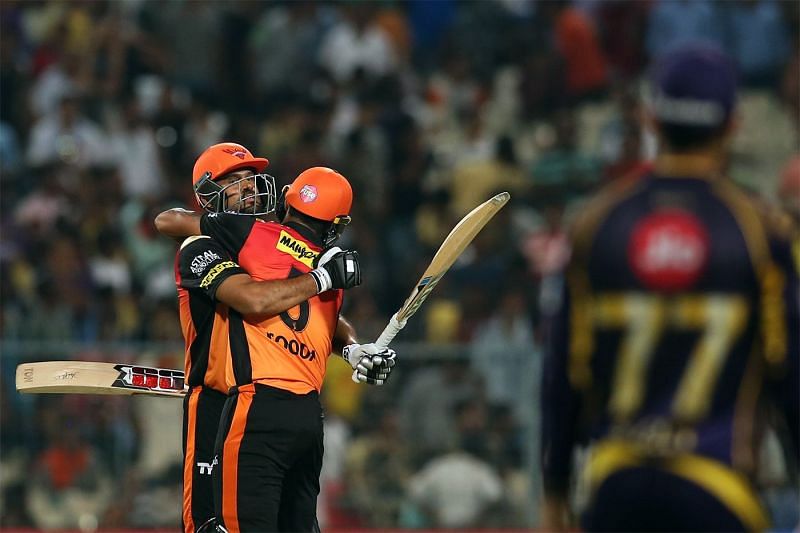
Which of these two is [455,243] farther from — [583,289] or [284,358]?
[583,289]

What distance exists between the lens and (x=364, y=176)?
12078 millimetres

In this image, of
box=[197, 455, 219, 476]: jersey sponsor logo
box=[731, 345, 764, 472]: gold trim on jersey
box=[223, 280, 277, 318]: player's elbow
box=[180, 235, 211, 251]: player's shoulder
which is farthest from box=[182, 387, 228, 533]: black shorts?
box=[731, 345, 764, 472]: gold trim on jersey

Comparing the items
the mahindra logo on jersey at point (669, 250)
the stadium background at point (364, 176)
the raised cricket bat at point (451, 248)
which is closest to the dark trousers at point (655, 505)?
the mahindra logo on jersey at point (669, 250)

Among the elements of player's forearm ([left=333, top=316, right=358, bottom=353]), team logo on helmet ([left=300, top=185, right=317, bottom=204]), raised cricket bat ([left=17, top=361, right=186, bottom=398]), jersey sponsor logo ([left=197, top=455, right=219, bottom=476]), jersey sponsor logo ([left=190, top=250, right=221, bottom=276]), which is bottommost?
jersey sponsor logo ([left=197, top=455, right=219, bottom=476])

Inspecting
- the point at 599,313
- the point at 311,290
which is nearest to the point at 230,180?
the point at 311,290

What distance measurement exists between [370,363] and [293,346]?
1.19ft

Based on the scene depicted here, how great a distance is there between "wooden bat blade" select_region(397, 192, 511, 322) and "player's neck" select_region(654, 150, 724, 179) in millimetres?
2515

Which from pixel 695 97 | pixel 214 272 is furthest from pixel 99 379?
pixel 695 97

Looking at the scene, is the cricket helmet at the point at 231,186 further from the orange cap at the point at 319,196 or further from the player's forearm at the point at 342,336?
the player's forearm at the point at 342,336

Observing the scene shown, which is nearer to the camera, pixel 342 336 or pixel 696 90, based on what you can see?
pixel 696 90

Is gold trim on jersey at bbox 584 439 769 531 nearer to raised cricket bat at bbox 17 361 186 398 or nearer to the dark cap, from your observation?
the dark cap

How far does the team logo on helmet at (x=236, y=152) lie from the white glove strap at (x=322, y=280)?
0.71 metres

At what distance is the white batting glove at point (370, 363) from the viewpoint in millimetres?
5844

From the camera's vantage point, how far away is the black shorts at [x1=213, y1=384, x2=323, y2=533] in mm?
5348
